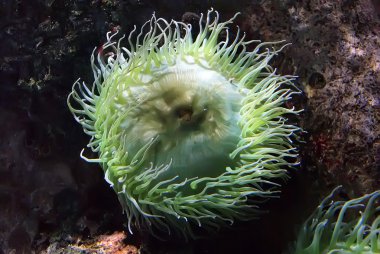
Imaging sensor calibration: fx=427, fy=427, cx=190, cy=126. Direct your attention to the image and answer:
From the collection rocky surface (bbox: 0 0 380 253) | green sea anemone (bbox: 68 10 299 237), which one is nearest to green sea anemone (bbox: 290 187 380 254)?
rocky surface (bbox: 0 0 380 253)

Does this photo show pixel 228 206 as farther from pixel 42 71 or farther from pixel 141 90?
pixel 42 71

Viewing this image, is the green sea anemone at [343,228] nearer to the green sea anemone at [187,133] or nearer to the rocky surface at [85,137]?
the rocky surface at [85,137]

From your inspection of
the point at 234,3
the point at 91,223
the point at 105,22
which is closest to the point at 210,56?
the point at 234,3

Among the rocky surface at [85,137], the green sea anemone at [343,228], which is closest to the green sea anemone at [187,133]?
the rocky surface at [85,137]

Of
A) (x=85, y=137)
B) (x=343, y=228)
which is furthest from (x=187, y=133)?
(x=343, y=228)

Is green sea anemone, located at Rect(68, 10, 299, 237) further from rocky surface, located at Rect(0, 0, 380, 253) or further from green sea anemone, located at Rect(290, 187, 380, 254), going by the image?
green sea anemone, located at Rect(290, 187, 380, 254)

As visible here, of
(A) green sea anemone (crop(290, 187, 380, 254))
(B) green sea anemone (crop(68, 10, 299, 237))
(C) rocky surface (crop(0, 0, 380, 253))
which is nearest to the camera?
(A) green sea anemone (crop(290, 187, 380, 254))
